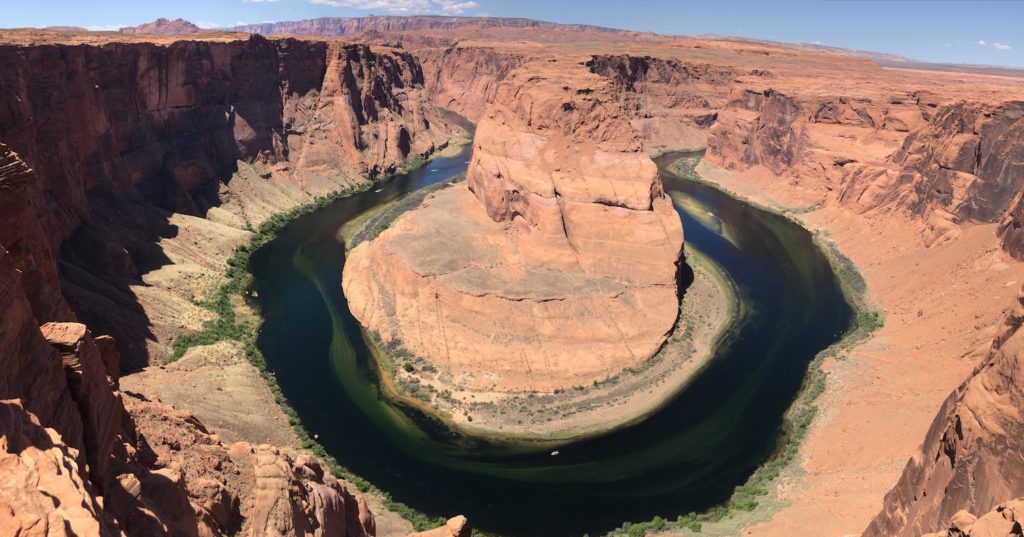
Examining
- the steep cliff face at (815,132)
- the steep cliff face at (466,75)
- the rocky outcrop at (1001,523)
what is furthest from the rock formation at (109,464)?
the steep cliff face at (466,75)

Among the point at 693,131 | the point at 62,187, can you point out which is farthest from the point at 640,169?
the point at 693,131

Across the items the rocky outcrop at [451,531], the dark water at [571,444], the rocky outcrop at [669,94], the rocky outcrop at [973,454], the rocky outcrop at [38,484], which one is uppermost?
the rocky outcrop at [669,94]

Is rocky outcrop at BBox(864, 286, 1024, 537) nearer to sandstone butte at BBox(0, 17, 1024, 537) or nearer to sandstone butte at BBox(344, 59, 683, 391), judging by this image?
sandstone butte at BBox(0, 17, 1024, 537)

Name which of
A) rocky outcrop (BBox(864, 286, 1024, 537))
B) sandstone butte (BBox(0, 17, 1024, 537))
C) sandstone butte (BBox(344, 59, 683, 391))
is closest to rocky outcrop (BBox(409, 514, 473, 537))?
sandstone butte (BBox(0, 17, 1024, 537))

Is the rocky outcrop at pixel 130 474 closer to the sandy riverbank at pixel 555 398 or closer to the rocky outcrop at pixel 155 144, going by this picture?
the rocky outcrop at pixel 155 144

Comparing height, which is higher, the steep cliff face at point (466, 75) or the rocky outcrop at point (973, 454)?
the steep cliff face at point (466, 75)

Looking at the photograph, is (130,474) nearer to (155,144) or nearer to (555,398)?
(555,398)
